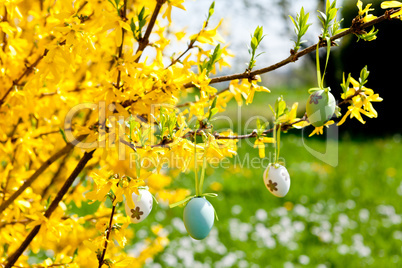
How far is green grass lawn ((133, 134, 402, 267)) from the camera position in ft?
11.8

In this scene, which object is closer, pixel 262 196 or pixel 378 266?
pixel 378 266

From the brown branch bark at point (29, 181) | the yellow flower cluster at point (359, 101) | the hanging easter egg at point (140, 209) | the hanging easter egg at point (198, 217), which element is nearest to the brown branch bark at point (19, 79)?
the brown branch bark at point (29, 181)

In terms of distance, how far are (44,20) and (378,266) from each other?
3129 mm

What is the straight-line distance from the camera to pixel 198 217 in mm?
1135

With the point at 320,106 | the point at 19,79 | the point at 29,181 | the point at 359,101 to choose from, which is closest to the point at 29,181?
the point at 29,181

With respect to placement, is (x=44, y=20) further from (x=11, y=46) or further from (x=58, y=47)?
(x=58, y=47)

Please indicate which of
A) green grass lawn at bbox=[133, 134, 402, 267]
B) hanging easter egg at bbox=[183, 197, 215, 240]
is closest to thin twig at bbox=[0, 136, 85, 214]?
hanging easter egg at bbox=[183, 197, 215, 240]

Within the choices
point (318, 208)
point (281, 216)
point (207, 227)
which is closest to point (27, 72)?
point (207, 227)

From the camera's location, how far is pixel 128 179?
1.12 meters

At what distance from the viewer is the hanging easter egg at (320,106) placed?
1.14 meters

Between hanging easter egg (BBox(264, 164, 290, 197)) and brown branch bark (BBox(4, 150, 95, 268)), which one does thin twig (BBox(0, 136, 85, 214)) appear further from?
hanging easter egg (BBox(264, 164, 290, 197))

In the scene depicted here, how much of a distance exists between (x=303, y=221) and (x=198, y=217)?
135 inches

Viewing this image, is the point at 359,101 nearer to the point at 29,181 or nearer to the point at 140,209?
the point at 140,209

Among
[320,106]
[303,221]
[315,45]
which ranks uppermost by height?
[315,45]
